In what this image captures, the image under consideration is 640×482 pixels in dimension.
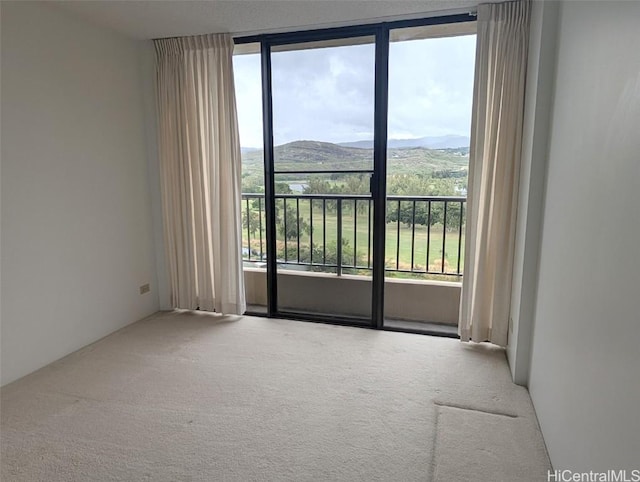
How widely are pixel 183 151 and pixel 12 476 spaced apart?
238 cm

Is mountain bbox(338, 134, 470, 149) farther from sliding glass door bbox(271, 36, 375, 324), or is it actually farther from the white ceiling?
the white ceiling

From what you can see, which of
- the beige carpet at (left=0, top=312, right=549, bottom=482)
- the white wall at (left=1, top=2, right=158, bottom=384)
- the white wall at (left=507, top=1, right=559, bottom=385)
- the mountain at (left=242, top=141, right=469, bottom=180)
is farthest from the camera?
the mountain at (left=242, top=141, right=469, bottom=180)

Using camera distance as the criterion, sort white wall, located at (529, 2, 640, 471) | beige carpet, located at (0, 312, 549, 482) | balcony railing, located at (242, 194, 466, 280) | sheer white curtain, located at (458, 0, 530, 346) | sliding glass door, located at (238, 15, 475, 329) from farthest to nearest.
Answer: balcony railing, located at (242, 194, 466, 280) < sliding glass door, located at (238, 15, 475, 329) < sheer white curtain, located at (458, 0, 530, 346) < beige carpet, located at (0, 312, 549, 482) < white wall, located at (529, 2, 640, 471)

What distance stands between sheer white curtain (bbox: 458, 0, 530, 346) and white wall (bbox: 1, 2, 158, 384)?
2709 millimetres

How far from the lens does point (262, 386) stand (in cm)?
230

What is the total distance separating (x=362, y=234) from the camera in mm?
3461

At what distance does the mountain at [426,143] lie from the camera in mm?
2979

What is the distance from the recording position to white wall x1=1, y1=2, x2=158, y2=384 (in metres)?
2.30

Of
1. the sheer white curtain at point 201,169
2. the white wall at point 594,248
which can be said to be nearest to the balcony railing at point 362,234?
the sheer white curtain at point 201,169

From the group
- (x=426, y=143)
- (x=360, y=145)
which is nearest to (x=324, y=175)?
(x=360, y=145)

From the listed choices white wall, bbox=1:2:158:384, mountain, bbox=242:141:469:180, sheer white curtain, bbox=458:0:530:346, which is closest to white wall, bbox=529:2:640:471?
sheer white curtain, bbox=458:0:530:346

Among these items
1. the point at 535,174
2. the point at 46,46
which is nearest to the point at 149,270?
the point at 46,46

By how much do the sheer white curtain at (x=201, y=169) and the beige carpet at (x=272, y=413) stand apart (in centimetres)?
60

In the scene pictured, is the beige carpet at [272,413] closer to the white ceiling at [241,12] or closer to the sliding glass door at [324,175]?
the sliding glass door at [324,175]
